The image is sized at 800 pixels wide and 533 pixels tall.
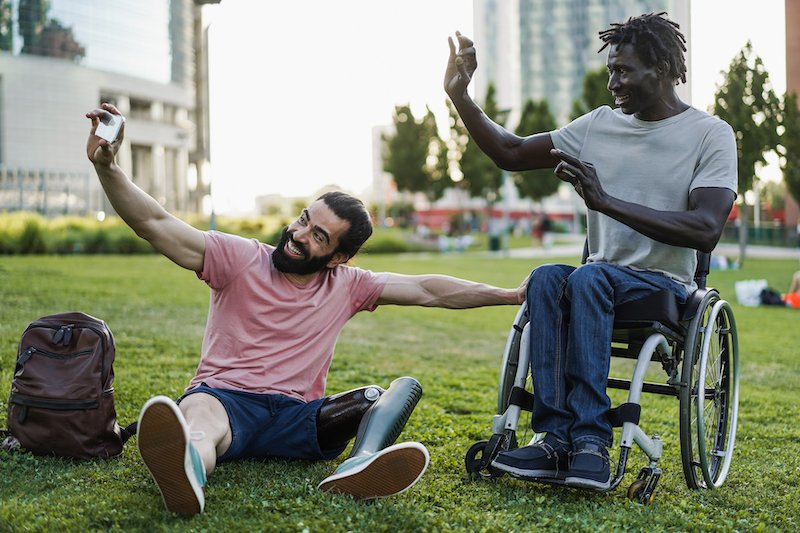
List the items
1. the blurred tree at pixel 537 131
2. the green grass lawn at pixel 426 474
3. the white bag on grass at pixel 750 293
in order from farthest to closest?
the blurred tree at pixel 537 131 < the white bag on grass at pixel 750 293 < the green grass lawn at pixel 426 474

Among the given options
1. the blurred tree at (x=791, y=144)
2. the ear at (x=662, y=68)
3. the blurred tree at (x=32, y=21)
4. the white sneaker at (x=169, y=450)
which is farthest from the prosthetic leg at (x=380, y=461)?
the blurred tree at (x=32, y=21)

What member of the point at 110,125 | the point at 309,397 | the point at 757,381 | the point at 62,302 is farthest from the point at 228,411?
the point at 62,302

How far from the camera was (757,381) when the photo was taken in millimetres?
7277

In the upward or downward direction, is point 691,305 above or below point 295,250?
below

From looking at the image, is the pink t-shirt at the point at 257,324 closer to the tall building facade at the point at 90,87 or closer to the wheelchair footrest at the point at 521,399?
the wheelchair footrest at the point at 521,399

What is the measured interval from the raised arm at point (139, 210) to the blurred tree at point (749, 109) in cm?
2120

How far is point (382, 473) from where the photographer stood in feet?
10.3

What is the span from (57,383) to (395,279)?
4.74ft

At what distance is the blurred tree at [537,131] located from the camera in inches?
1483

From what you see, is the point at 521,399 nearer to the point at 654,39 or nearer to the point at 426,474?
the point at 426,474

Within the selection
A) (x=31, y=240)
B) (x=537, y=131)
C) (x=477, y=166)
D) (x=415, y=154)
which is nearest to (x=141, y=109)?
(x=415, y=154)

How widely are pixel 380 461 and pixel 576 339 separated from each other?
33.6 inches

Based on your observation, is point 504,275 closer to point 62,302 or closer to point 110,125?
point 62,302

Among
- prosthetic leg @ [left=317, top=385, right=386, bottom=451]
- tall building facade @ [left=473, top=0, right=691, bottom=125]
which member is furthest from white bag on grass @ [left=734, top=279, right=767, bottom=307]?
tall building facade @ [left=473, top=0, right=691, bottom=125]
